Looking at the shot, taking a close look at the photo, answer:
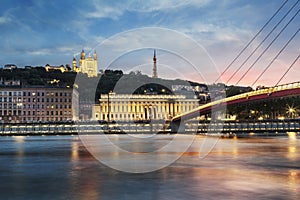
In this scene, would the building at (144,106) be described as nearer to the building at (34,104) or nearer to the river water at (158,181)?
the building at (34,104)

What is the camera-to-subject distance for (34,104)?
15275 cm

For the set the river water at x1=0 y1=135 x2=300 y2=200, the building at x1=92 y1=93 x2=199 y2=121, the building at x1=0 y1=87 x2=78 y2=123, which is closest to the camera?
the river water at x1=0 y1=135 x2=300 y2=200

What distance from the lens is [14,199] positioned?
46.8ft

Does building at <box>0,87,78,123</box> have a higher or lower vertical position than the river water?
higher

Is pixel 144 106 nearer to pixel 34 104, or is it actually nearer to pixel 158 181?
pixel 34 104

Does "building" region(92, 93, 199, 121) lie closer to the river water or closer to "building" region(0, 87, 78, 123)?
"building" region(0, 87, 78, 123)

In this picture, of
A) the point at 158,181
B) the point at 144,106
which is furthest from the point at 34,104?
the point at 158,181

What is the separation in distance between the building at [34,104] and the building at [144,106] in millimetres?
24756

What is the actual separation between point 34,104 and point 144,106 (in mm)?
52393

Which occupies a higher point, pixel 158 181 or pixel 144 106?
pixel 144 106

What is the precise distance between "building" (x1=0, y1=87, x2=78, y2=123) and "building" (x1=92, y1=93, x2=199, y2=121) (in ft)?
81.2

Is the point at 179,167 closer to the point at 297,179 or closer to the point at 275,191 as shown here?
the point at 297,179

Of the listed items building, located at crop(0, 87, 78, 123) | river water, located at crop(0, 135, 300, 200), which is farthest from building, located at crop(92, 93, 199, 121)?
river water, located at crop(0, 135, 300, 200)

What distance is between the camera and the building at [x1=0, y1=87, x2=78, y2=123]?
151 metres
